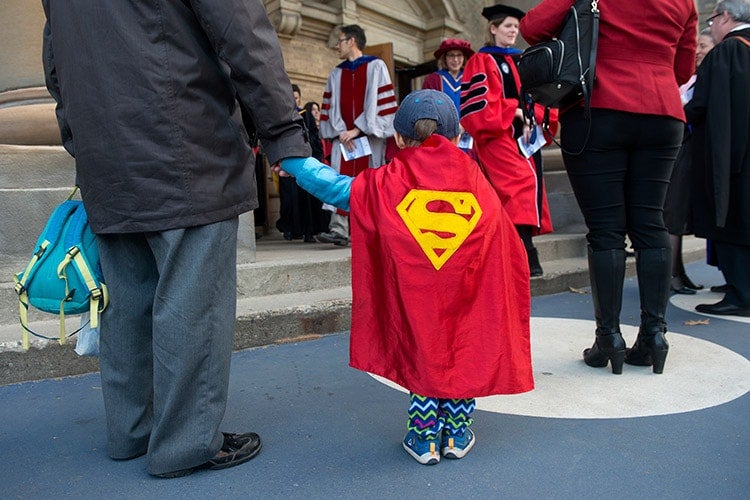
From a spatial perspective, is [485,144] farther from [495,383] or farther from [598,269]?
[495,383]

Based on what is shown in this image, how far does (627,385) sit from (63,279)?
2.26 metres

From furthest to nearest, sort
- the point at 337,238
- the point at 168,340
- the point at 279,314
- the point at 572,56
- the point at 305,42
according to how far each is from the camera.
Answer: the point at 305,42
the point at 337,238
the point at 279,314
the point at 572,56
the point at 168,340

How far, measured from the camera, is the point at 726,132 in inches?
163

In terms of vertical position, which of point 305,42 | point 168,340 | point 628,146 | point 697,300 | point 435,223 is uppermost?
point 305,42

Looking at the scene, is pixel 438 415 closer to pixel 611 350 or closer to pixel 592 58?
pixel 611 350

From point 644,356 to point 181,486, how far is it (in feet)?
6.98

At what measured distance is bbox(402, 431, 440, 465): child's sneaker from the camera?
209cm

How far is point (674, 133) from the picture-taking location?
2859 millimetres

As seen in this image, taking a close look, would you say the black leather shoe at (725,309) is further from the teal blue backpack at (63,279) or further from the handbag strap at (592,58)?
the teal blue backpack at (63,279)

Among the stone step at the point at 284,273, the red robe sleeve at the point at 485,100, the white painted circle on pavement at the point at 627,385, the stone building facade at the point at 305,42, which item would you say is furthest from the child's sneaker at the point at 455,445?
the red robe sleeve at the point at 485,100

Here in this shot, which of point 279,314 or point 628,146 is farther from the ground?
point 628,146

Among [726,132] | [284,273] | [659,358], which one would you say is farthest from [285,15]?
[659,358]

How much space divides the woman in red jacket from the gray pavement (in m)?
0.35

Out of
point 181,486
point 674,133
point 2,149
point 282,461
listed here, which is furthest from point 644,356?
point 2,149
